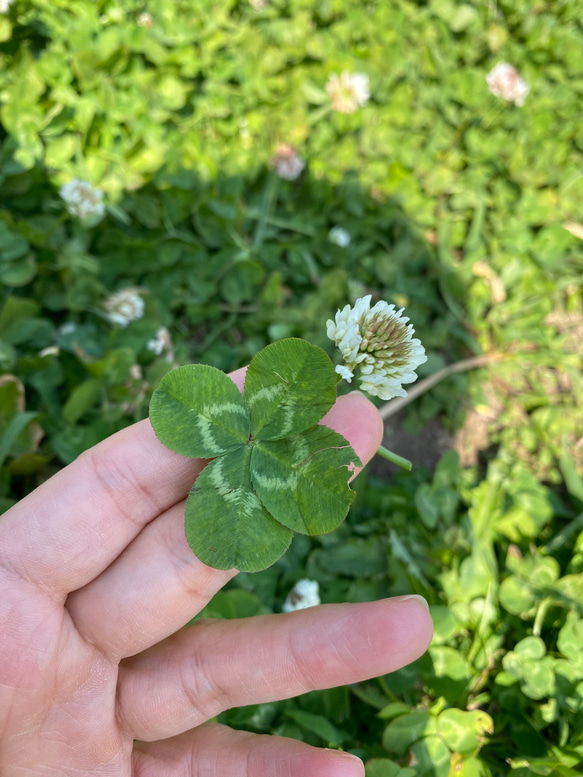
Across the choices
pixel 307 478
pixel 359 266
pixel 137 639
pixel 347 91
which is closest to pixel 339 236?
pixel 359 266

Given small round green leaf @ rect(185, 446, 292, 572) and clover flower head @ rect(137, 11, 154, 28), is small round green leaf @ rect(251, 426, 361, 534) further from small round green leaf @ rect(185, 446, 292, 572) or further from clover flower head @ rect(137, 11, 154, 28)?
clover flower head @ rect(137, 11, 154, 28)

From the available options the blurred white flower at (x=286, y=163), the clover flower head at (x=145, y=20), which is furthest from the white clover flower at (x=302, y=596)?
the clover flower head at (x=145, y=20)

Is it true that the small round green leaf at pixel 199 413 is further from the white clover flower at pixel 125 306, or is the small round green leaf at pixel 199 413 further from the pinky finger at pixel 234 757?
the white clover flower at pixel 125 306

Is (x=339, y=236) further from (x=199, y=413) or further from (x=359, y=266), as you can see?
(x=199, y=413)

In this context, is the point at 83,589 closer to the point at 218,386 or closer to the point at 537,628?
the point at 218,386

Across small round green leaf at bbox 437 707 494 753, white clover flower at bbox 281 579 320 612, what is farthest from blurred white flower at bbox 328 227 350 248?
small round green leaf at bbox 437 707 494 753

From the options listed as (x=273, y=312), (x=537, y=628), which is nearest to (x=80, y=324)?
(x=273, y=312)
